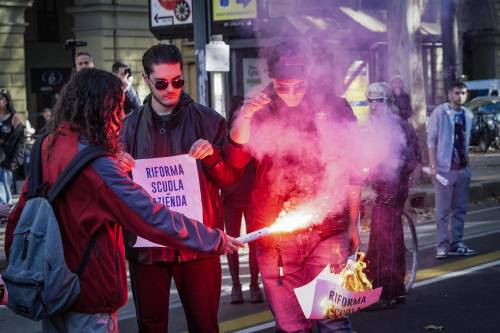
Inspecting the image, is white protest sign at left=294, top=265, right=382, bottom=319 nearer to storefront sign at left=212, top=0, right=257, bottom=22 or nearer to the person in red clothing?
the person in red clothing

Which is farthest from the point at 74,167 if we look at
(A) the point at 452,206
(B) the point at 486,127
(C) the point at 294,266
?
(B) the point at 486,127

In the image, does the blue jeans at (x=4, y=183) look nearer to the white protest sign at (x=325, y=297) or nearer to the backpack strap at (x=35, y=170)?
the white protest sign at (x=325, y=297)

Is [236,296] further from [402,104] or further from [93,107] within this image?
[93,107]

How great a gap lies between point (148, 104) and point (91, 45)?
2219cm

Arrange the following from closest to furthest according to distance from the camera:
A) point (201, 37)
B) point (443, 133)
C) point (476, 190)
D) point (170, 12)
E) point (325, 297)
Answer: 1. point (325, 297)
2. point (443, 133)
3. point (201, 37)
4. point (170, 12)
5. point (476, 190)

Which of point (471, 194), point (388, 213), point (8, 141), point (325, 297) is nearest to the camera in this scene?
point (325, 297)

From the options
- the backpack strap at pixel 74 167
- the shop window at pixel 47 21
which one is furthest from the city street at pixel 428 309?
the shop window at pixel 47 21

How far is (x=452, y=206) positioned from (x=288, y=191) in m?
5.60

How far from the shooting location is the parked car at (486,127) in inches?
1087

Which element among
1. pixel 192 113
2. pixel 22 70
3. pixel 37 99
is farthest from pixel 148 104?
pixel 37 99

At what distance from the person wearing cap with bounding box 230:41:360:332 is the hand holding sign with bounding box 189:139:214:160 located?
0.70ft

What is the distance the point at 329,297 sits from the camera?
15.3 ft

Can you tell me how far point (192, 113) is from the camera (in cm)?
482

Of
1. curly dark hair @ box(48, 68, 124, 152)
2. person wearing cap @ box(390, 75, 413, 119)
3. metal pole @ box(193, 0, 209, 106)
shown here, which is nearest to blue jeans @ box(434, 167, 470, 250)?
person wearing cap @ box(390, 75, 413, 119)
